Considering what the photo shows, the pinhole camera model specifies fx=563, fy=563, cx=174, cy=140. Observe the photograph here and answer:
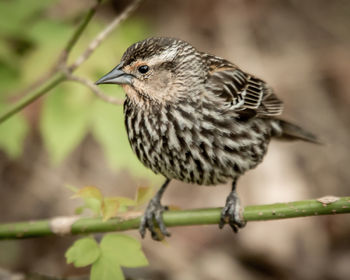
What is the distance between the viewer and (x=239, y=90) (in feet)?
12.3

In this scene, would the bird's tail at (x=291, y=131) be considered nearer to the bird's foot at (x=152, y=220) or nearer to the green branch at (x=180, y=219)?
the bird's foot at (x=152, y=220)

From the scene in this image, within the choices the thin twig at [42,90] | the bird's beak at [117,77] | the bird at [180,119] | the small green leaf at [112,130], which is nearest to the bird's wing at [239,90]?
the bird at [180,119]

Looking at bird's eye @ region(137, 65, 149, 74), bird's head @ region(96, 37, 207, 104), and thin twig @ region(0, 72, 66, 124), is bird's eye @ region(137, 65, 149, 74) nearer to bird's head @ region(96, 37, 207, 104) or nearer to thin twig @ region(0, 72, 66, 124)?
bird's head @ region(96, 37, 207, 104)

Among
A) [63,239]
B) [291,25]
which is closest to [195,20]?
[291,25]

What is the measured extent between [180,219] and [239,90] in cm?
131

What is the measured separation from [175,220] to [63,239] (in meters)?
3.21

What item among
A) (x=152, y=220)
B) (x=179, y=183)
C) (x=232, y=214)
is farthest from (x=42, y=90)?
(x=179, y=183)

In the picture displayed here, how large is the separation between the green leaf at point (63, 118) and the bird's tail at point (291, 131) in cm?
137

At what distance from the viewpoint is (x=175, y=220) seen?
2.77 meters

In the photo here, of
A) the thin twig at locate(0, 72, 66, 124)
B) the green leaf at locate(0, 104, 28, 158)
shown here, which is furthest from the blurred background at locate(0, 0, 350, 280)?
the thin twig at locate(0, 72, 66, 124)

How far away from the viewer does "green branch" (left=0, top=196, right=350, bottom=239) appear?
8.22 feet

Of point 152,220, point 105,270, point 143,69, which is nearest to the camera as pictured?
point 105,270

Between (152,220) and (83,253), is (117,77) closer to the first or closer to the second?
(152,220)

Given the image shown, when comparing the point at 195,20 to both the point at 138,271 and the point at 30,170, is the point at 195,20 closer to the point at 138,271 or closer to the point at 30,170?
the point at 30,170
